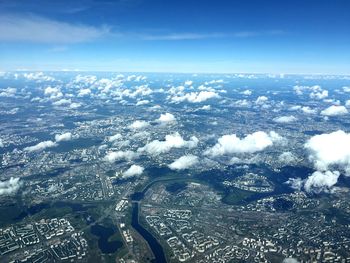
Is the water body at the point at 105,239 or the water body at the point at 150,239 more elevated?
the water body at the point at 150,239

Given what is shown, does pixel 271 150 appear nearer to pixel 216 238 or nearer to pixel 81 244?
pixel 216 238

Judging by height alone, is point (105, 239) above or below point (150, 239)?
below

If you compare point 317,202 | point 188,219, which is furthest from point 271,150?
point 188,219

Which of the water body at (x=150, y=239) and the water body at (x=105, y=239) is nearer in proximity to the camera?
the water body at (x=150, y=239)

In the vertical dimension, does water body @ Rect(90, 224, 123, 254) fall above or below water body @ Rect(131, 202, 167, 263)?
below

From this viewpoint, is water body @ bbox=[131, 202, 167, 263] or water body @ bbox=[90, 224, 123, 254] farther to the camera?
water body @ bbox=[90, 224, 123, 254]
